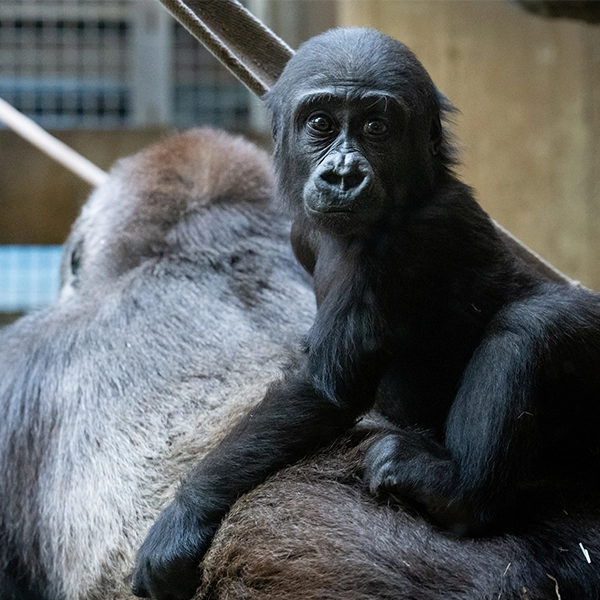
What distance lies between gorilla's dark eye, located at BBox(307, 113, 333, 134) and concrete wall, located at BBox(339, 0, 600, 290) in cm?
308

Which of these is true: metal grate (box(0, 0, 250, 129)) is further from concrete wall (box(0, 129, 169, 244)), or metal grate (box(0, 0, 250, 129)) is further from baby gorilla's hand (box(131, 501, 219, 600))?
baby gorilla's hand (box(131, 501, 219, 600))

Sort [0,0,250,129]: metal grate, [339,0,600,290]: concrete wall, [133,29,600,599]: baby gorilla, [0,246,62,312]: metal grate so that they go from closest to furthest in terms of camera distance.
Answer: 1. [133,29,600,599]: baby gorilla
2. [339,0,600,290]: concrete wall
3. [0,0,250,129]: metal grate
4. [0,246,62,312]: metal grate

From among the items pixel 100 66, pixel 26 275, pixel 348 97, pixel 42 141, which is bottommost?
pixel 26 275

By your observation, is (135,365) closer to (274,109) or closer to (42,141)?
(274,109)

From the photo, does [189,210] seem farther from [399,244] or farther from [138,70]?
[138,70]

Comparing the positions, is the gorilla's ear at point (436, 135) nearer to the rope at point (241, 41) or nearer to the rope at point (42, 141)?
the rope at point (241, 41)

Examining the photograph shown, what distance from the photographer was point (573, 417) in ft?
5.06

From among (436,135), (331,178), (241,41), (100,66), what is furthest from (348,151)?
(100,66)

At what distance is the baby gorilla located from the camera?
1.49 meters

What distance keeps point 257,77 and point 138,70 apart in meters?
3.41

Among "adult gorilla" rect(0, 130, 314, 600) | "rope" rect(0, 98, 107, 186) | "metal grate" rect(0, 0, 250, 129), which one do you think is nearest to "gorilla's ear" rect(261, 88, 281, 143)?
"adult gorilla" rect(0, 130, 314, 600)

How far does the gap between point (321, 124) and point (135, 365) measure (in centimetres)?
88

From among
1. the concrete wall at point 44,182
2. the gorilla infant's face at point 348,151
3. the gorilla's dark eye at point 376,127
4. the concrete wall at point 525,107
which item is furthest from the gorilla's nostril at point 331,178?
the concrete wall at point 44,182

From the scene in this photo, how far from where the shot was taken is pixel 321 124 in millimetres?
1597
